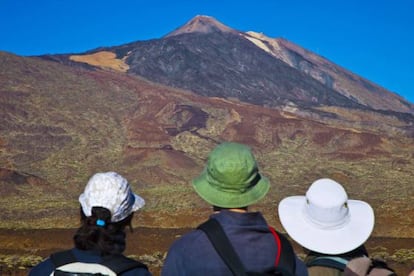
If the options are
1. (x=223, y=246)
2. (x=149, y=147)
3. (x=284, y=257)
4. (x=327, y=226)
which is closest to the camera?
(x=223, y=246)

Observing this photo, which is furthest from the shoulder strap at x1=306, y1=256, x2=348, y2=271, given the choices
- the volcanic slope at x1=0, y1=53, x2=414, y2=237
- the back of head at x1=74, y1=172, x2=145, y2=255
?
the volcanic slope at x1=0, y1=53, x2=414, y2=237

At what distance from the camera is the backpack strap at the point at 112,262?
3.38 m

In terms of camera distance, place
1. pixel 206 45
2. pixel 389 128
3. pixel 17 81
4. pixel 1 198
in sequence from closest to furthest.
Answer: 1. pixel 1 198
2. pixel 17 81
3. pixel 389 128
4. pixel 206 45

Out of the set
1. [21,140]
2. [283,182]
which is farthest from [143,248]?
[21,140]

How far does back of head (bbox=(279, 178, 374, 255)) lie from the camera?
3.65m

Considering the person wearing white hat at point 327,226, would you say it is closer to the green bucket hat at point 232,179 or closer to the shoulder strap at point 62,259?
the green bucket hat at point 232,179

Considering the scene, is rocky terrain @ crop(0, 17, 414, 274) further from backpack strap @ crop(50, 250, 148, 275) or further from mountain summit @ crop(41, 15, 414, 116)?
backpack strap @ crop(50, 250, 148, 275)

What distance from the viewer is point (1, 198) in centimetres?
3734

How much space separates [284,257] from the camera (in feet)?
11.0

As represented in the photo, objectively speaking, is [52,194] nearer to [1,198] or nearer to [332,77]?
[1,198]

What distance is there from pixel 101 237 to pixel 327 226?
1.21 meters

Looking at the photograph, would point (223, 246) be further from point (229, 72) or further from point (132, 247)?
point (229, 72)

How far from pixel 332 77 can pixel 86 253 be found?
121334 mm

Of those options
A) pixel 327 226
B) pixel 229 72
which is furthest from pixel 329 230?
pixel 229 72
